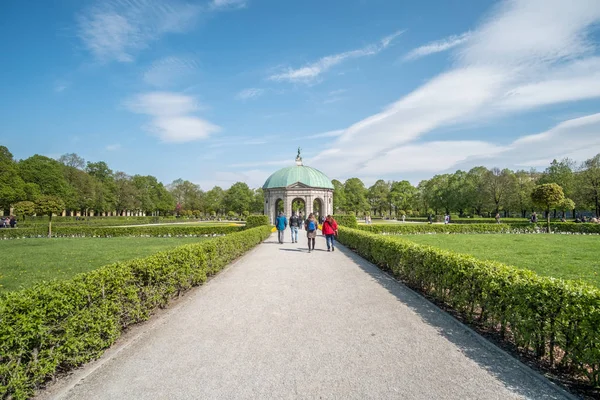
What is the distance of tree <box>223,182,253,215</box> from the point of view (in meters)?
78.6

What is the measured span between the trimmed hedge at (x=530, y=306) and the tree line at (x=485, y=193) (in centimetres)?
3469

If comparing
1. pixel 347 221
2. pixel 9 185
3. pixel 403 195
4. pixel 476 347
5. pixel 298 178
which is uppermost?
pixel 9 185

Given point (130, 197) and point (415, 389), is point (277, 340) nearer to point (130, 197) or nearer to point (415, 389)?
point (415, 389)

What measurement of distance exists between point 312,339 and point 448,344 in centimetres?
205

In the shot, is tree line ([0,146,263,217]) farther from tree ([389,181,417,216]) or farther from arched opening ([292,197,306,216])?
tree ([389,181,417,216])

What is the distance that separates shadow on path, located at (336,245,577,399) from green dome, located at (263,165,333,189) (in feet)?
116

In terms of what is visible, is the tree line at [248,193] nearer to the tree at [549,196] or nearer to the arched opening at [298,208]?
the tree at [549,196]

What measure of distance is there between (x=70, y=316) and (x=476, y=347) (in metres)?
5.56

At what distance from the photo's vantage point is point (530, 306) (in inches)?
177

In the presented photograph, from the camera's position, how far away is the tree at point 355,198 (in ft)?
257

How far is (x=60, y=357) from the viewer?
3.85m

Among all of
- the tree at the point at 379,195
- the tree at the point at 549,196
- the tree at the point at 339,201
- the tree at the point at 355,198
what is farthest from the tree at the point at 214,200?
the tree at the point at 549,196

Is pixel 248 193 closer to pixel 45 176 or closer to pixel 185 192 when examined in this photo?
pixel 185 192

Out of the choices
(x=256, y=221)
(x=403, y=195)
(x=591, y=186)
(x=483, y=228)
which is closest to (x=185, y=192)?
(x=403, y=195)
